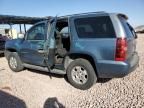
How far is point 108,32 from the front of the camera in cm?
496

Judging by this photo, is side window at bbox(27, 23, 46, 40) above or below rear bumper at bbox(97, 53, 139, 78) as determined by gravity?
above

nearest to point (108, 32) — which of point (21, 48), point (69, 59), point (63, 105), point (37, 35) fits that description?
point (69, 59)

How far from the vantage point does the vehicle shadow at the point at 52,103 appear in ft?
15.1

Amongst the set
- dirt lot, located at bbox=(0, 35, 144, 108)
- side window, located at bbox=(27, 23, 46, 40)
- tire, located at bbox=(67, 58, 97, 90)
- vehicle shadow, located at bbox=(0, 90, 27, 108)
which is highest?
side window, located at bbox=(27, 23, 46, 40)

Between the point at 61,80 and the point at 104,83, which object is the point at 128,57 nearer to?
the point at 104,83

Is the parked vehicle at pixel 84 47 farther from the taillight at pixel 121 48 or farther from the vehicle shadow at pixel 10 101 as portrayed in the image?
the vehicle shadow at pixel 10 101

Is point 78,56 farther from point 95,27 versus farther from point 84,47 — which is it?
point 95,27

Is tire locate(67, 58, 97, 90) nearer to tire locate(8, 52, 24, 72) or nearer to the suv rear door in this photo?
the suv rear door

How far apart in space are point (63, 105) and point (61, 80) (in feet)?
6.15

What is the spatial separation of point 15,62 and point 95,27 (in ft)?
12.3

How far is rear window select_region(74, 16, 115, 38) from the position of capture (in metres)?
4.99

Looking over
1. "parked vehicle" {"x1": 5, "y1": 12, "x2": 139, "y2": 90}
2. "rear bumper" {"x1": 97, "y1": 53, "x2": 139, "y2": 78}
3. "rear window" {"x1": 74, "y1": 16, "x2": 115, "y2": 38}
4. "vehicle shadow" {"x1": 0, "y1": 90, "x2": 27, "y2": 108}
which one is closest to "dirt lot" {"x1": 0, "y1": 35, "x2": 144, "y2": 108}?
"vehicle shadow" {"x1": 0, "y1": 90, "x2": 27, "y2": 108}

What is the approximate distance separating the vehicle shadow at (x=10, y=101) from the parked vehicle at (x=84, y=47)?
1.51 metres

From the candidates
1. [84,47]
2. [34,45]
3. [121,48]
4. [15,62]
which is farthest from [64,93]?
[15,62]
